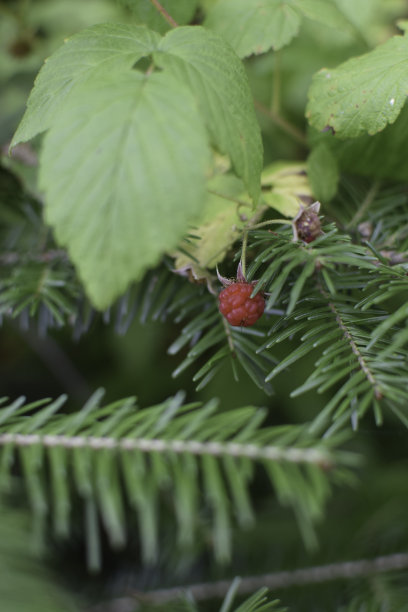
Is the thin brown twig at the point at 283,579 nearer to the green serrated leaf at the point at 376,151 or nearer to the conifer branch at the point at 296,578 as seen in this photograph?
the conifer branch at the point at 296,578

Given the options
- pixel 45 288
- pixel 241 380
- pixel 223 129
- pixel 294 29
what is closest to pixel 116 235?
pixel 223 129

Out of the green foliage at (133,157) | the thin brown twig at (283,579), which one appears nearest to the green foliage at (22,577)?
the thin brown twig at (283,579)

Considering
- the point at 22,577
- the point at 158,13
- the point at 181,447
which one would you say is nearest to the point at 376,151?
the point at 158,13

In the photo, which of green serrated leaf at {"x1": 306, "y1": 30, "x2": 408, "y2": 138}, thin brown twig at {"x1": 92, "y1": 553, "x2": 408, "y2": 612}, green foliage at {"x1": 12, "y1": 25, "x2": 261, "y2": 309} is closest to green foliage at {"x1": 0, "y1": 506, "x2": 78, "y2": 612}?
thin brown twig at {"x1": 92, "y1": 553, "x2": 408, "y2": 612}

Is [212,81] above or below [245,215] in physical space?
above

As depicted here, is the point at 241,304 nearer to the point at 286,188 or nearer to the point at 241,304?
the point at 241,304

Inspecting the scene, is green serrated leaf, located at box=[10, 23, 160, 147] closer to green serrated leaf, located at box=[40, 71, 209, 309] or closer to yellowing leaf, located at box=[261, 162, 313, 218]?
green serrated leaf, located at box=[40, 71, 209, 309]

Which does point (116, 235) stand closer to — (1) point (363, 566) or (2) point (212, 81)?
(2) point (212, 81)
